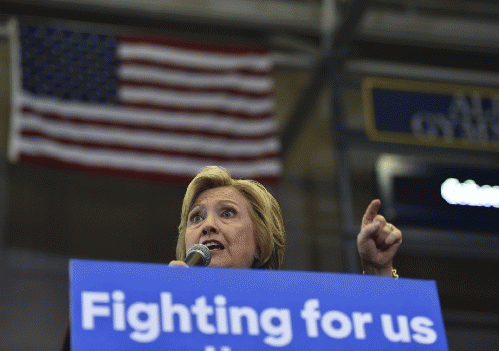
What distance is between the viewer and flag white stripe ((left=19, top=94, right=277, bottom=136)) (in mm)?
6395

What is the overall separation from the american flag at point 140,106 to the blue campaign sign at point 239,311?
474 cm

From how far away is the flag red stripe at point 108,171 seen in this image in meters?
6.26

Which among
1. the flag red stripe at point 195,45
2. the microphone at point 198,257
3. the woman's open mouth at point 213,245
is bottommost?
the microphone at point 198,257

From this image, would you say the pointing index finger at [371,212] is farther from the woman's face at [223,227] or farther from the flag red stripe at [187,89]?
the flag red stripe at [187,89]

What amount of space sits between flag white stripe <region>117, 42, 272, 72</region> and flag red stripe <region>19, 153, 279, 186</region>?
841mm

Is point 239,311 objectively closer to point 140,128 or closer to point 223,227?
A: point 223,227

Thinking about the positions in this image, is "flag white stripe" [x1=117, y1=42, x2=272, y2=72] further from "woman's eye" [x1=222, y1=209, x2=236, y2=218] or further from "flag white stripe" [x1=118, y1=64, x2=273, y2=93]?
"woman's eye" [x1=222, y1=209, x2=236, y2=218]

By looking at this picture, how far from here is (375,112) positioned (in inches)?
261

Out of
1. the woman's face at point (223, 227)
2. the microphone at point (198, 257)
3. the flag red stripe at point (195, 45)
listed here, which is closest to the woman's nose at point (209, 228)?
the woman's face at point (223, 227)

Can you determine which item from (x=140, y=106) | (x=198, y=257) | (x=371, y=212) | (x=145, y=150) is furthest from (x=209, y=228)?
(x=140, y=106)

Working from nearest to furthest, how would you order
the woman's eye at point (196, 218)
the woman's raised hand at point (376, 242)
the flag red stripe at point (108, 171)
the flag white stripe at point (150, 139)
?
the woman's raised hand at point (376, 242) → the woman's eye at point (196, 218) → the flag red stripe at point (108, 171) → the flag white stripe at point (150, 139)

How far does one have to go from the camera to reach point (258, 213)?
9.32ft

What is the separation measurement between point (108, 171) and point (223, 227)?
3.86 meters

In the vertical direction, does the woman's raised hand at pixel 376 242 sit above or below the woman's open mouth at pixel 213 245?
below
